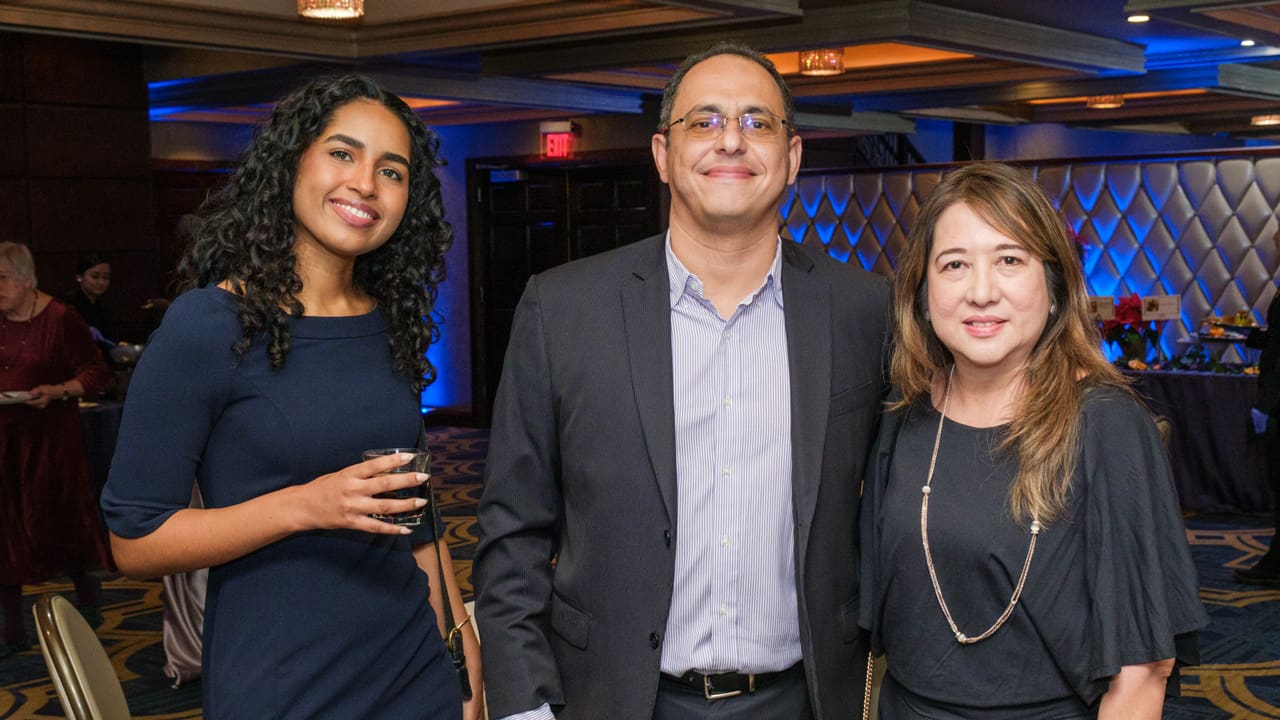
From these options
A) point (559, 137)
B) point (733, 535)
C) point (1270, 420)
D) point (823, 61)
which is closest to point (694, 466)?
point (733, 535)

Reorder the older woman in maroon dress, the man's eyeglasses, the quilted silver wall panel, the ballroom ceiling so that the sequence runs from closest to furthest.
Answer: the man's eyeglasses → the older woman in maroon dress → the ballroom ceiling → the quilted silver wall panel

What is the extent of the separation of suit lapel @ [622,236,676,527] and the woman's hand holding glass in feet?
1.33

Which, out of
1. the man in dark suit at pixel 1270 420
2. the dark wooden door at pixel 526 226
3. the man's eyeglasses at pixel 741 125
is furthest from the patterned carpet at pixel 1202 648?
the dark wooden door at pixel 526 226

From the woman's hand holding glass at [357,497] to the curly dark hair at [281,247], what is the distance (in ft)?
0.74

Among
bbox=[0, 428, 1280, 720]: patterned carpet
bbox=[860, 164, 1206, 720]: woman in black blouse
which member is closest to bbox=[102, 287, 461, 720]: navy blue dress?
bbox=[860, 164, 1206, 720]: woman in black blouse

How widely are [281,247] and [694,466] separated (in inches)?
27.7

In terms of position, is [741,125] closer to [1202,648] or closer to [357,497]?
[357,497]

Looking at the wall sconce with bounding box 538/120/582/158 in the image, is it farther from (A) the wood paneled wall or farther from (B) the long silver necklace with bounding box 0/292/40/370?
(B) the long silver necklace with bounding box 0/292/40/370

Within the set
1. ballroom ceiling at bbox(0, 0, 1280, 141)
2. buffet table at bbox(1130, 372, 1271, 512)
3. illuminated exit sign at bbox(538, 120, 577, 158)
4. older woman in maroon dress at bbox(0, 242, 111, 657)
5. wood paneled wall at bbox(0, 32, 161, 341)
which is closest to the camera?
older woman in maroon dress at bbox(0, 242, 111, 657)

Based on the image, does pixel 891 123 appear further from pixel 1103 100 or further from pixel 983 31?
pixel 983 31

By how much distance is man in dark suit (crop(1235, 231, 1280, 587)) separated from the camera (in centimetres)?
594

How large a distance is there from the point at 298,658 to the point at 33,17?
20.4 feet

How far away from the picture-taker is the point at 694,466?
6.35ft

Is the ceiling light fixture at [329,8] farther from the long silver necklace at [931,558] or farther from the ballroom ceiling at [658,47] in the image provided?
the long silver necklace at [931,558]
